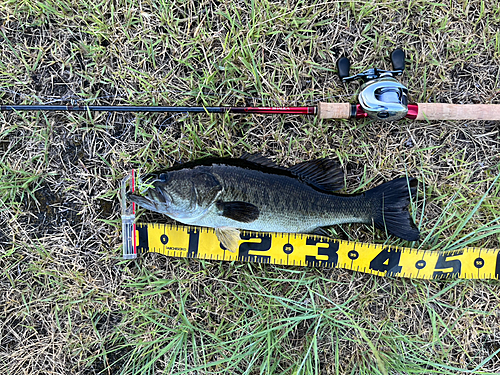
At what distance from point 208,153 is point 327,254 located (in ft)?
4.88

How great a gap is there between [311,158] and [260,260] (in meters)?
1.10

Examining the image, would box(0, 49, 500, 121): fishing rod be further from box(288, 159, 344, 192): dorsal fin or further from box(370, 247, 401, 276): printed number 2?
box(370, 247, 401, 276): printed number 2

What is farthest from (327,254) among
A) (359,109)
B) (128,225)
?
(128,225)

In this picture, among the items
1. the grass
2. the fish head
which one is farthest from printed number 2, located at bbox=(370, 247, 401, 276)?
the fish head

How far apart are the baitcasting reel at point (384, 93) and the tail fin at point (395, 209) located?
613mm

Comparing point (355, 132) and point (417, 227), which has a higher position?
point (355, 132)

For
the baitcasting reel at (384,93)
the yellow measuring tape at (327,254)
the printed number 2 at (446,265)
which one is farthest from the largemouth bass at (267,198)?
the baitcasting reel at (384,93)

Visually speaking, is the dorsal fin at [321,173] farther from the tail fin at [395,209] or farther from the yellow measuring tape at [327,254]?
the yellow measuring tape at [327,254]

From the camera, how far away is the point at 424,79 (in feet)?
9.74

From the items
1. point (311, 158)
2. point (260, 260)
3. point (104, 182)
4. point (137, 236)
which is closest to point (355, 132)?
point (311, 158)

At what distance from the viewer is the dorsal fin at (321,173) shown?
8.96 ft

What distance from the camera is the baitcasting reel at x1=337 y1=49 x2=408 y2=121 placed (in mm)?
2646

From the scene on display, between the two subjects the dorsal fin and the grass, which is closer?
the dorsal fin

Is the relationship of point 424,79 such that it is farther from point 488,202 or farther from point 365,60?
point 488,202
